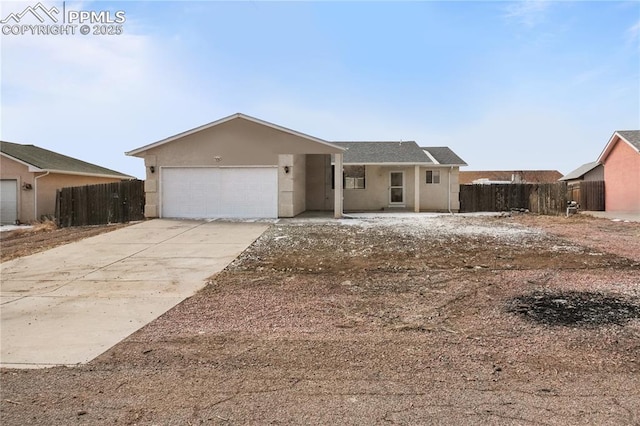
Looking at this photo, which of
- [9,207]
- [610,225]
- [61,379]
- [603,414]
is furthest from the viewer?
[9,207]

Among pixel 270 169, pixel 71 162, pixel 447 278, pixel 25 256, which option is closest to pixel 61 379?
pixel 447 278

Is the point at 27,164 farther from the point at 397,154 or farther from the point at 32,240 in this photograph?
the point at 397,154

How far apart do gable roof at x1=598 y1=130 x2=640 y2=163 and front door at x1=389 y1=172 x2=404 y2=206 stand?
11.5 meters

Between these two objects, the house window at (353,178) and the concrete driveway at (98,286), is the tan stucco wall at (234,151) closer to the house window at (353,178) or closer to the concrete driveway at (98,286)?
the concrete driveway at (98,286)

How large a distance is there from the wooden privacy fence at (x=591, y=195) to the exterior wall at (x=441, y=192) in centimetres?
837

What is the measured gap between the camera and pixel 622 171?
2339 cm

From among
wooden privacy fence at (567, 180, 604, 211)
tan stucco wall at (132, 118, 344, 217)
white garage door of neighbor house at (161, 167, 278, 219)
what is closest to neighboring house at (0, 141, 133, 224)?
tan stucco wall at (132, 118, 344, 217)

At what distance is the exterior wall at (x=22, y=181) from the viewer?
2155 cm

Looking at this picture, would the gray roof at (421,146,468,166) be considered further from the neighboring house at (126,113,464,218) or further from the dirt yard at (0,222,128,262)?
the dirt yard at (0,222,128,262)

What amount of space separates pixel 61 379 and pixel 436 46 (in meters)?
13.8

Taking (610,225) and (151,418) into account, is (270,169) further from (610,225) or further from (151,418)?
(151,418)

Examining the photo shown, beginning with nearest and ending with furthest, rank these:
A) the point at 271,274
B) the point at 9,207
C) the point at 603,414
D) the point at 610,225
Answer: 1. the point at 603,414
2. the point at 271,274
3. the point at 610,225
4. the point at 9,207

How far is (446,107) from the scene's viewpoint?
2223 cm

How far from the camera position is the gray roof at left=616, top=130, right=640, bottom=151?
21628mm
